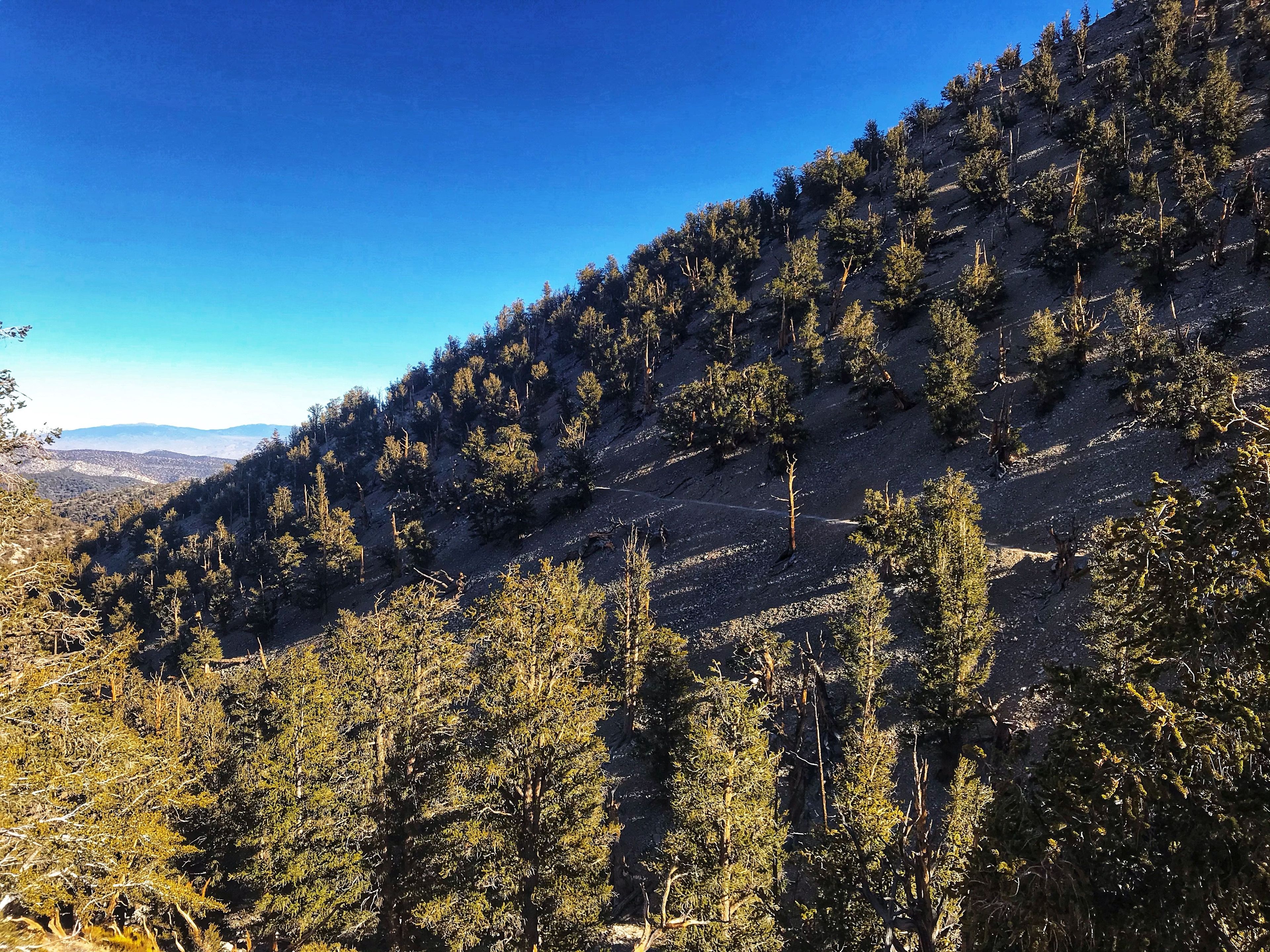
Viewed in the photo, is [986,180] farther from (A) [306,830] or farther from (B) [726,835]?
(A) [306,830]

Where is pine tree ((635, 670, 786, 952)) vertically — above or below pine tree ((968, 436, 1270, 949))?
below

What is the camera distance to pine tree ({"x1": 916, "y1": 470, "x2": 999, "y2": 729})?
24.1 meters

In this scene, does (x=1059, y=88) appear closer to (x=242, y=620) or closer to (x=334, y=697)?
(x=334, y=697)

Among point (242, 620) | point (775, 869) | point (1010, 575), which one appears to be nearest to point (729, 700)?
point (775, 869)

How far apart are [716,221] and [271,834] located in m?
123

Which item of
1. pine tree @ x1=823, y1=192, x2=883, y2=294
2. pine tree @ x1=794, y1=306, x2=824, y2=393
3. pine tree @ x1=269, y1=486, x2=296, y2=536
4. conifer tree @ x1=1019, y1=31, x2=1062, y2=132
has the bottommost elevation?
pine tree @ x1=269, y1=486, x2=296, y2=536

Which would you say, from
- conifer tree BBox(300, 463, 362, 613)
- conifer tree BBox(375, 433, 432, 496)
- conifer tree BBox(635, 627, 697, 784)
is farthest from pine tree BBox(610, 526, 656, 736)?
conifer tree BBox(375, 433, 432, 496)

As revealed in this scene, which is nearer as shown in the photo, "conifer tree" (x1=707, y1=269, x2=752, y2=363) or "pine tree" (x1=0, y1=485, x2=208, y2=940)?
"pine tree" (x1=0, y1=485, x2=208, y2=940)

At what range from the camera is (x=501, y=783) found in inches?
684

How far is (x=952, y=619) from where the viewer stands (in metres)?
24.0

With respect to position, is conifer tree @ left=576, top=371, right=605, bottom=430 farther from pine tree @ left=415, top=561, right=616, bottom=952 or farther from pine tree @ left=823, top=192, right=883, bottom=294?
pine tree @ left=415, top=561, right=616, bottom=952

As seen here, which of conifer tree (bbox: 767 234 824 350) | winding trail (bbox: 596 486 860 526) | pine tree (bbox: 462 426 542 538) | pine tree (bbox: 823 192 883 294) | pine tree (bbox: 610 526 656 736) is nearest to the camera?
pine tree (bbox: 610 526 656 736)

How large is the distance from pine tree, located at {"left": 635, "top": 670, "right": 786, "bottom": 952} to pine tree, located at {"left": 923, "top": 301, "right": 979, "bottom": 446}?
34110 mm

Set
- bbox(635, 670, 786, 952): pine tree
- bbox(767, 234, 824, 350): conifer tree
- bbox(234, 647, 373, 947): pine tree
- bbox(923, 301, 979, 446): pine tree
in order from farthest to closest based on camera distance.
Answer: bbox(767, 234, 824, 350): conifer tree, bbox(923, 301, 979, 446): pine tree, bbox(234, 647, 373, 947): pine tree, bbox(635, 670, 786, 952): pine tree
